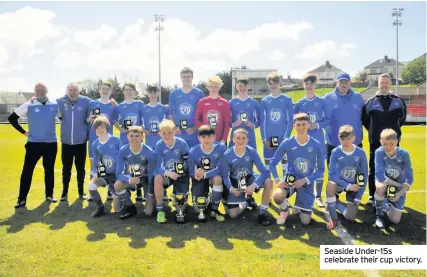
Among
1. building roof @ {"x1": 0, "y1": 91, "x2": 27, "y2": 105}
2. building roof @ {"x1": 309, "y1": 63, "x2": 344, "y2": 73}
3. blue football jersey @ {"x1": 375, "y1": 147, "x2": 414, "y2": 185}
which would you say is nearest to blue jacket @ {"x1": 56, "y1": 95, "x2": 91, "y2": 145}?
blue football jersey @ {"x1": 375, "y1": 147, "x2": 414, "y2": 185}

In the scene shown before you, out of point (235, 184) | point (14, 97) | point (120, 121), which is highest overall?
point (14, 97)

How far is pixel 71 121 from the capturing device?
6.19 m

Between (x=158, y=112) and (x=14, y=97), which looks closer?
(x=158, y=112)

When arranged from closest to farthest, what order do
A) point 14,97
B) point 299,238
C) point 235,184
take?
point 299,238 < point 235,184 < point 14,97

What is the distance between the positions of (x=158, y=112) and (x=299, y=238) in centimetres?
354

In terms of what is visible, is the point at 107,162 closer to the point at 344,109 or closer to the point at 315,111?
the point at 315,111

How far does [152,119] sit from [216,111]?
139 cm

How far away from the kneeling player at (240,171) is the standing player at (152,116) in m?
1.84

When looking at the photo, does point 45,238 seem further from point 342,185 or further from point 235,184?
point 342,185

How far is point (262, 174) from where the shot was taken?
4996 millimetres

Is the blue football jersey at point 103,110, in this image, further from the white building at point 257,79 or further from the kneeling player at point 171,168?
the white building at point 257,79

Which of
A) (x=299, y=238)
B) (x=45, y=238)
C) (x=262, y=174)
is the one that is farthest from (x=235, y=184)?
(x=45, y=238)

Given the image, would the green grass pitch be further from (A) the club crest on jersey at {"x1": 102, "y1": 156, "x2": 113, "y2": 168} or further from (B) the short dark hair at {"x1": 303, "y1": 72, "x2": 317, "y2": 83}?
(B) the short dark hair at {"x1": 303, "y1": 72, "x2": 317, "y2": 83}

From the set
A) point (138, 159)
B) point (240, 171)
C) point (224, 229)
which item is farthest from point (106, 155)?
point (224, 229)
